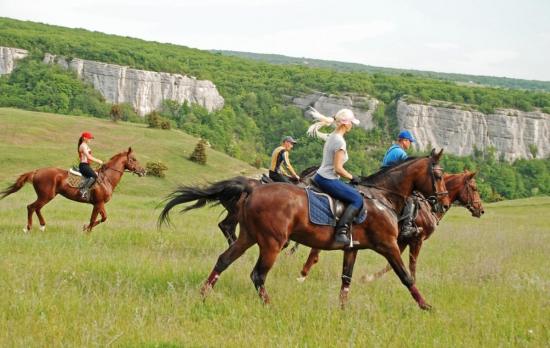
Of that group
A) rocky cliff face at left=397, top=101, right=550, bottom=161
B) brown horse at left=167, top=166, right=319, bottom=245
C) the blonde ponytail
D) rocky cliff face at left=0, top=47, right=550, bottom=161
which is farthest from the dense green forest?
the blonde ponytail

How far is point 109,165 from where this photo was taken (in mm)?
15594

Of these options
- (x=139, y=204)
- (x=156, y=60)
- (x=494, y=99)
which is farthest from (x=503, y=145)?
(x=139, y=204)

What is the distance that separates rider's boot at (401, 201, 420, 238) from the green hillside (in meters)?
43.0

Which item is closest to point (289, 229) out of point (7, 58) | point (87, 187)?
point (87, 187)

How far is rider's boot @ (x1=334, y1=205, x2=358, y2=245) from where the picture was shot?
25.7 feet

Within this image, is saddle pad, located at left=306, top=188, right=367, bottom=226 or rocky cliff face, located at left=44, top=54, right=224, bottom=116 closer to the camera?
saddle pad, located at left=306, top=188, right=367, bottom=226

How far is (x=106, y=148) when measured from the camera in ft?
221

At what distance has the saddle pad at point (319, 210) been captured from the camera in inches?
306

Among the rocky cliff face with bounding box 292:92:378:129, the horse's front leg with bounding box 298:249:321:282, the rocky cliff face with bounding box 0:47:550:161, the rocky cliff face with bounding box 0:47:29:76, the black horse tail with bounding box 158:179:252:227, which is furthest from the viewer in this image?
the rocky cliff face with bounding box 292:92:378:129

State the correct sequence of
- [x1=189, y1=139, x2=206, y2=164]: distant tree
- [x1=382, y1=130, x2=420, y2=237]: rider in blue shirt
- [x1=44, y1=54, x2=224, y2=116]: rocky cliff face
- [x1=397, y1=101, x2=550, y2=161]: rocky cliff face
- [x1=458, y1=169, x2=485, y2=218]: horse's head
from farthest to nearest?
[x1=397, y1=101, x2=550, y2=161]: rocky cliff face < [x1=44, y1=54, x2=224, y2=116]: rocky cliff face < [x1=189, y1=139, x2=206, y2=164]: distant tree < [x1=458, y1=169, x2=485, y2=218]: horse's head < [x1=382, y1=130, x2=420, y2=237]: rider in blue shirt

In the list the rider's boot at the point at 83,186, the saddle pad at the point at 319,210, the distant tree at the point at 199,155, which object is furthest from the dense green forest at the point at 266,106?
the saddle pad at the point at 319,210

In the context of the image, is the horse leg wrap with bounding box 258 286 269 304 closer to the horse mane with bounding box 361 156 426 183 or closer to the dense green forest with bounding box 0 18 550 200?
the horse mane with bounding box 361 156 426 183

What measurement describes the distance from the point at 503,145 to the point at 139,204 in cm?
14246

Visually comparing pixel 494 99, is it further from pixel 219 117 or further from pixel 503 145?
pixel 219 117
